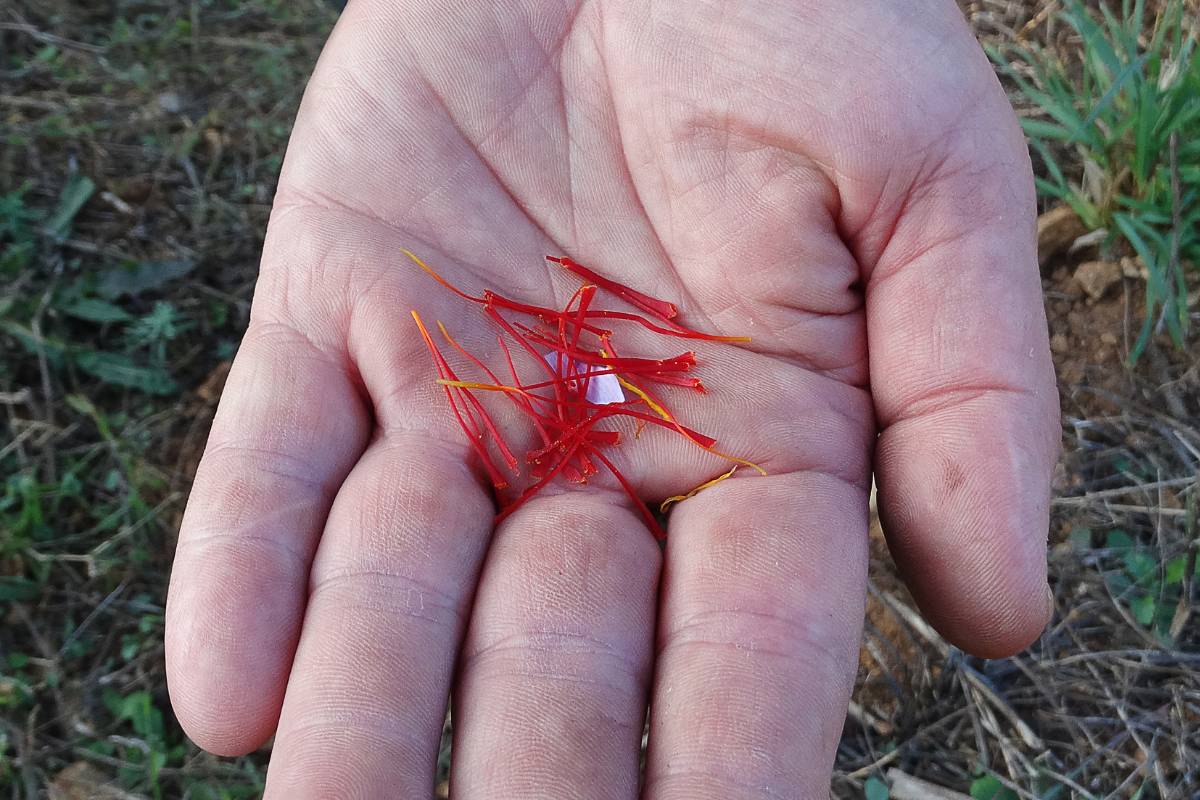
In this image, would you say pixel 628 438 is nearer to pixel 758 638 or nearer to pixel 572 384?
pixel 572 384

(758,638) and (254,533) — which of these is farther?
(254,533)

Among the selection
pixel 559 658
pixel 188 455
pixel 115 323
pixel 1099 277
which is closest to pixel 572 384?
pixel 559 658

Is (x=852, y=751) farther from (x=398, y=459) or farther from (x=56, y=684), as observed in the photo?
(x=56, y=684)

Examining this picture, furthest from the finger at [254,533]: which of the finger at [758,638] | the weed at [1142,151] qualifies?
the weed at [1142,151]

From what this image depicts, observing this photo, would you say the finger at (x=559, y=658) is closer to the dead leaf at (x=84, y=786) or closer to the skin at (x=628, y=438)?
the skin at (x=628, y=438)

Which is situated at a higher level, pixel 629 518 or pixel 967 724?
pixel 629 518

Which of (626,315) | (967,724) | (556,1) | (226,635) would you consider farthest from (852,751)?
(556,1)
